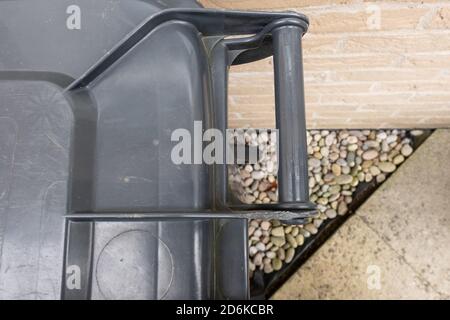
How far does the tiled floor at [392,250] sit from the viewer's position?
4.79 ft

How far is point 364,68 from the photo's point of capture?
3.70 feet

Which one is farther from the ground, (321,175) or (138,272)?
(321,175)

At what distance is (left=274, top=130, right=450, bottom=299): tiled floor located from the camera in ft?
4.79

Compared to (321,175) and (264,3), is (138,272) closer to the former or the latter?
(264,3)

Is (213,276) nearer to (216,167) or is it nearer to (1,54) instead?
(216,167)

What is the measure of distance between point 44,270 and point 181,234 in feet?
0.64

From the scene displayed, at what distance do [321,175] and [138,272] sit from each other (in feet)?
3.89

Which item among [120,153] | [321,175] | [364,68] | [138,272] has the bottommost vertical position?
[138,272]

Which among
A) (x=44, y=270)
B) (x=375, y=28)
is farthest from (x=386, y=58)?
(x=44, y=270)

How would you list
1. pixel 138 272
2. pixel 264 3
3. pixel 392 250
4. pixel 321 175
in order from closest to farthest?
pixel 138 272
pixel 264 3
pixel 392 250
pixel 321 175

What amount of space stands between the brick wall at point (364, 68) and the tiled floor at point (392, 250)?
0.27 meters
